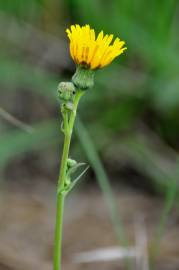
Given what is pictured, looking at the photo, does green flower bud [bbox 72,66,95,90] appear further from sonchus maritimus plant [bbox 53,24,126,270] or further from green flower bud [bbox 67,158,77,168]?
green flower bud [bbox 67,158,77,168]

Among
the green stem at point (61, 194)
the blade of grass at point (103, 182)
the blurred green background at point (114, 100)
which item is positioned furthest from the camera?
the blurred green background at point (114, 100)

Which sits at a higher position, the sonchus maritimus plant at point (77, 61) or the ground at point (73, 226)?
the ground at point (73, 226)

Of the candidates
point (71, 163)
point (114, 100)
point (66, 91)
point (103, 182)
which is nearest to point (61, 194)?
point (71, 163)

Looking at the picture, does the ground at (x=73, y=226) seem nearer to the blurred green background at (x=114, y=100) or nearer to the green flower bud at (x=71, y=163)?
the blurred green background at (x=114, y=100)

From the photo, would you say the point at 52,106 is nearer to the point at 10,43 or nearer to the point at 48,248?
the point at 10,43

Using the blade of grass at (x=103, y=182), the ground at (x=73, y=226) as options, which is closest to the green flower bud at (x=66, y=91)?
the blade of grass at (x=103, y=182)

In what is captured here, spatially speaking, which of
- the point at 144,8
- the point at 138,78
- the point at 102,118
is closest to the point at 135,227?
the point at 102,118
